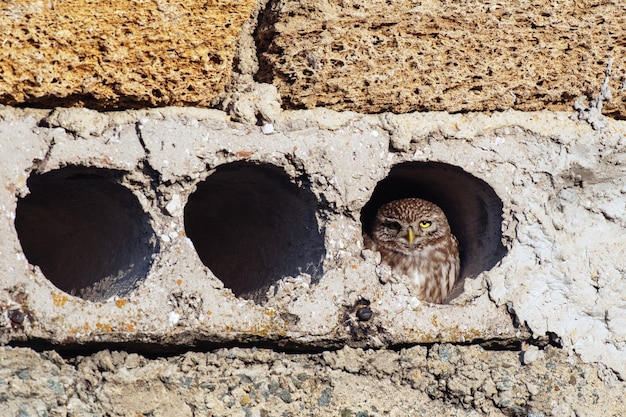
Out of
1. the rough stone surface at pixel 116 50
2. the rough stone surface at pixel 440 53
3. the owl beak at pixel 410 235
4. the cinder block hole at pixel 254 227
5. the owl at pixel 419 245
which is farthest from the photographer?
the owl beak at pixel 410 235

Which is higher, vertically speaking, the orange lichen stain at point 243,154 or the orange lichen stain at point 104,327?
the orange lichen stain at point 243,154

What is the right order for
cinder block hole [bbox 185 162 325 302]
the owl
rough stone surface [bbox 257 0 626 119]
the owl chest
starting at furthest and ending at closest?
the owl chest → the owl → cinder block hole [bbox 185 162 325 302] → rough stone surface [bbox 257 0 626 119]

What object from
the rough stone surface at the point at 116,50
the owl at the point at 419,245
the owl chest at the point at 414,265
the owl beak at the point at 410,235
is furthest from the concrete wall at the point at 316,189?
the owl beak at the point at 410,235

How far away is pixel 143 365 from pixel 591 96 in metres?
1.59

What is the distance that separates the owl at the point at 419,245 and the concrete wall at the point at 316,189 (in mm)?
823

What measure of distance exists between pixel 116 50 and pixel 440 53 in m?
0.93

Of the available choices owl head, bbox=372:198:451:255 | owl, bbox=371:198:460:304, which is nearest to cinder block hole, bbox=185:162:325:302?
owl, bbox=371:198:460:304

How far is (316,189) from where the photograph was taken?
2.90 m

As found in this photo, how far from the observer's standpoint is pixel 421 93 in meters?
2.93

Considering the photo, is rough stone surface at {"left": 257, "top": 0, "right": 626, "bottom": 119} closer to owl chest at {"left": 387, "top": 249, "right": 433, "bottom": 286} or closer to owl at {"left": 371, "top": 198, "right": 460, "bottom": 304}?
owl at {"left": 371, "top": 198, "right": 460, "bottom": 304}

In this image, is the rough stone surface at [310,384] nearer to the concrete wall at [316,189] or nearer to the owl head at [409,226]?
the concrete wall at [316,189]

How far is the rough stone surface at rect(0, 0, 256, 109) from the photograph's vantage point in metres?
2.40

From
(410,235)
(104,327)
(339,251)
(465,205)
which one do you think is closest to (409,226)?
(410,235)

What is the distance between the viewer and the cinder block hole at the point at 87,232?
2793mm
